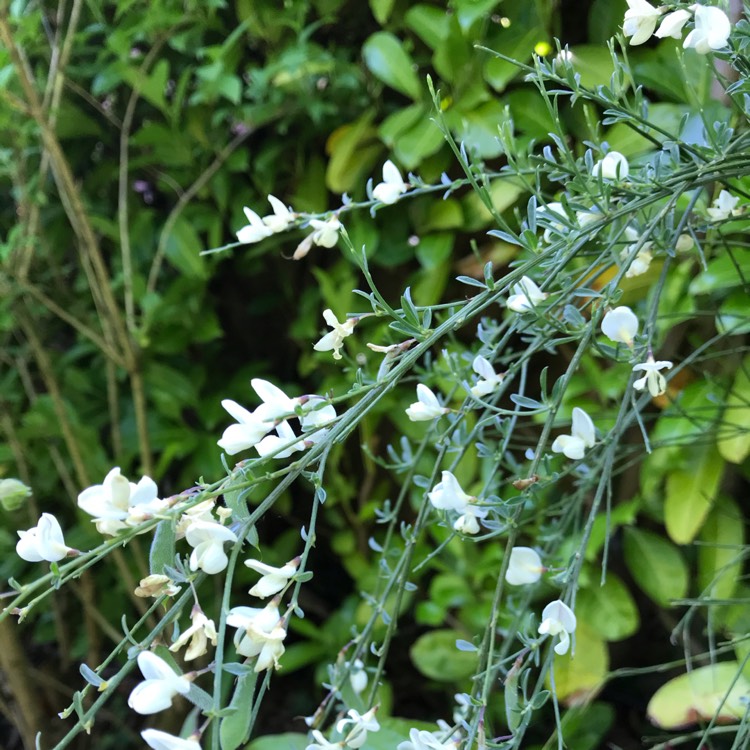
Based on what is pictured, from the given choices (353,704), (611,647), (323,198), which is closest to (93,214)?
(323,198)

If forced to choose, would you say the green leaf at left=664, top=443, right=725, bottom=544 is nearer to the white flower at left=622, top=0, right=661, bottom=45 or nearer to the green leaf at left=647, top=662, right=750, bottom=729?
the green leaf at left=647, top=662, right=750, bottom=729

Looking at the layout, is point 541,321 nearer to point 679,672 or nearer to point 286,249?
point 286,249

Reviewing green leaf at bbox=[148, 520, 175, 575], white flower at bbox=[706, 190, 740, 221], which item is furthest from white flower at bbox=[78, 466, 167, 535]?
white flower at bbox=[706, 190, 740, 221]

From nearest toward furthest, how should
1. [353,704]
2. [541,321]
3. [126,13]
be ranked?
[541,321] → [353,704] → [126,13]

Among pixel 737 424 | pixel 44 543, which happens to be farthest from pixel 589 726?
pixel 44 543

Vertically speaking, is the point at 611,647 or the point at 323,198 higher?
the point at 323,198

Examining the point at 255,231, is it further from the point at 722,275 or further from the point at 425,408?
the point at 722,275

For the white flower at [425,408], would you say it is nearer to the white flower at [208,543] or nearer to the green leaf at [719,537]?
the white flower at [208,543]
